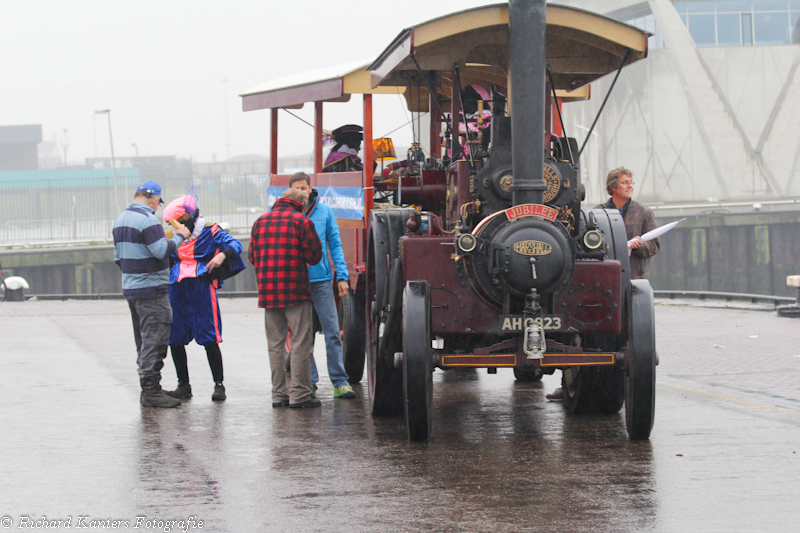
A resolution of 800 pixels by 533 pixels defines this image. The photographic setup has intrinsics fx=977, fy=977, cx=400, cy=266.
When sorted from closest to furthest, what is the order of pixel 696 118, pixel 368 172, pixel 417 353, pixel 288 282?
pixel 417 353 < pixel 288 282 < pixel 368 172 < pixel 696 118

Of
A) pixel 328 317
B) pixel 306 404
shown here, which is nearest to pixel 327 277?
pixel 328 317

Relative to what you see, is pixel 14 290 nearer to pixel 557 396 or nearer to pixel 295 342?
pixel 295 342

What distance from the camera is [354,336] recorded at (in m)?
8.80

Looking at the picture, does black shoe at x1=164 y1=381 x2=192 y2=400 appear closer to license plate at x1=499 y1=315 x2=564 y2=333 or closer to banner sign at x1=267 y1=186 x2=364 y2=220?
banner sign at x1=267 y1=186 x2=364 y2=220

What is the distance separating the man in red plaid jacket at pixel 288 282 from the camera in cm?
714

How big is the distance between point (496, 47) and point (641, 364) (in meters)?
2.32

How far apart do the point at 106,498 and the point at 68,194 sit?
132 ft

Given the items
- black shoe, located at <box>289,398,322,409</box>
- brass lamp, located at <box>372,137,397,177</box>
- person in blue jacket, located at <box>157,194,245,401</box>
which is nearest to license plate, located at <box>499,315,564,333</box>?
black shoe, located at <box>289,398,322,409</box>

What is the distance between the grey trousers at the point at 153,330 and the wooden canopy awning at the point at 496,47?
238cm

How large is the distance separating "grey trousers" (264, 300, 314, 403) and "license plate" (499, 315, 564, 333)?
2.02 meters

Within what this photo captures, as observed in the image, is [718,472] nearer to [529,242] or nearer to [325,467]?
[529,242]

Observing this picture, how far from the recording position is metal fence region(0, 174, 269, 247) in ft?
127

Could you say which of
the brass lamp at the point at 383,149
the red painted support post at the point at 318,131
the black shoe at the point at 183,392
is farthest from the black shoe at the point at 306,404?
the red painted support post at the point at 318,131

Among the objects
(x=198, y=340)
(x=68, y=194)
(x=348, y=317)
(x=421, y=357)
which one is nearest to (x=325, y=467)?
(x=421, y=357)
